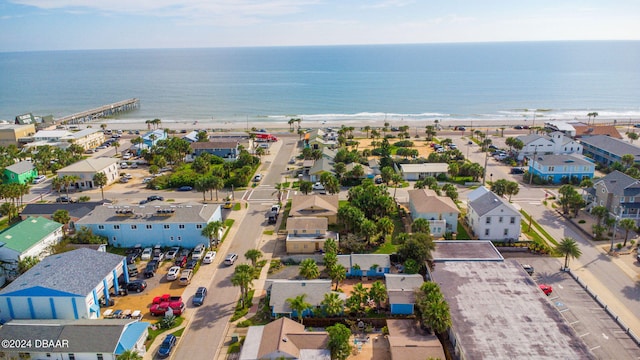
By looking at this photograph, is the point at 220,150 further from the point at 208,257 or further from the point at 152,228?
the point at 208,257

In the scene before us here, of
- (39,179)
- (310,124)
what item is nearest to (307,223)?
(39,179)

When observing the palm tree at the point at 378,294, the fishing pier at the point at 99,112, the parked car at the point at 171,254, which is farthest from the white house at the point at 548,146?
the fishing pier at the point at 99,112

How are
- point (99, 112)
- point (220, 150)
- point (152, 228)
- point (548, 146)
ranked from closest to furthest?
1. point (152, 228)
2. point (548, 146)
3. point (220, 150)
4. point (99, 112)

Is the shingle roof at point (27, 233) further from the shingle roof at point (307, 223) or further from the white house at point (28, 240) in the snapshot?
the shingle roof at point (307, 223)

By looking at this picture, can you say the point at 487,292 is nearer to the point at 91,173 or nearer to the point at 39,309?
the point at 39,309

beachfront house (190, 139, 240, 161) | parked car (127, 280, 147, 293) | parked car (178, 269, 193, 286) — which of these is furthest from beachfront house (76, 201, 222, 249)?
beachfront house (190, 139, 240, 161)

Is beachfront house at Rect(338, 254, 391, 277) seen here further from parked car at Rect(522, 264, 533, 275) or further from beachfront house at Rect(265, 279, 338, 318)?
parked car at Rect(522, 264, 533, 275)
